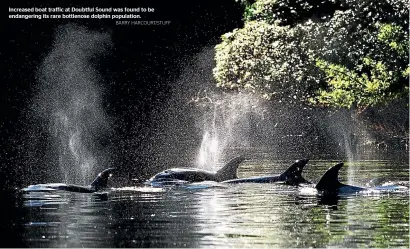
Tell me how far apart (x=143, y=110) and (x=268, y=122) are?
12561 millimetres

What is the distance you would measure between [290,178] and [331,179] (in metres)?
3.99

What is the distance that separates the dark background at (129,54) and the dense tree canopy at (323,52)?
339 inches

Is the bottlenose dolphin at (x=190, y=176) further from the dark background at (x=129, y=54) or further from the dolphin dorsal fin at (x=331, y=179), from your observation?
the dark background at (x=129, y=54)

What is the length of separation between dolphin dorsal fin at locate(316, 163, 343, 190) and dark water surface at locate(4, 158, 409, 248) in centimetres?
48

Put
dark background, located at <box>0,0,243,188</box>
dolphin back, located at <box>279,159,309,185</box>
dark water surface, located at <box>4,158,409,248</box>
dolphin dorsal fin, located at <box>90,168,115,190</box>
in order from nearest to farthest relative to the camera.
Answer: dark water surface, located at <box>4,158,409,248</box> < dolphin dorsal fin, located at <box>90,168,115,190</box> < dolphin back, located at <box>279,159,309,185</box> < dark background, located at <box>0,0,243,188</box>

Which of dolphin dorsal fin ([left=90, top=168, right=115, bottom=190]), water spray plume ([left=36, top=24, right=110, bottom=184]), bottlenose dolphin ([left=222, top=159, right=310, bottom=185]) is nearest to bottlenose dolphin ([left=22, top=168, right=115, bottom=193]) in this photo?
dolphin dorsal fin ([left=90, top=168, right=115, bottom=190])

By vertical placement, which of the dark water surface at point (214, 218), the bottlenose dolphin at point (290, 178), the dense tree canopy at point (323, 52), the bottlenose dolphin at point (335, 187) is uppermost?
the dense tree canopy at point (323, 52)

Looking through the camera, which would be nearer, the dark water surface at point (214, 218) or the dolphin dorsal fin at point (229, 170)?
the dark water surface at point (214, 218)

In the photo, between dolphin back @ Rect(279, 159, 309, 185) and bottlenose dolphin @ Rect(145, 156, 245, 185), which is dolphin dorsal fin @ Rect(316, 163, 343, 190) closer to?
dolphin back @ Rect(279, 159, 309, 185)

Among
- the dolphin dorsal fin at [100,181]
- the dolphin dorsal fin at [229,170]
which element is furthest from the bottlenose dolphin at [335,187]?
the dolphin dorsal fin at [100,181]

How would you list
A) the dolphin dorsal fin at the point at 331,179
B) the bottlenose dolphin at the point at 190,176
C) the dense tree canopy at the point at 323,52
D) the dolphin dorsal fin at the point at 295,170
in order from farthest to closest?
the dense tree canopy at the point at 323,52 → the bottlenose dolphin at the point at 190,176 → the dolphin dorsal fin at the point at 295,170 → the dolphin dorsal fin at the point at 331,179

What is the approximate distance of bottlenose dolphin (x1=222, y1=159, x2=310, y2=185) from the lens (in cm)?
3534

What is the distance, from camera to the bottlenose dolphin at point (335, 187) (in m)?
31.4

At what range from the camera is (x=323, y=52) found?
185ft
